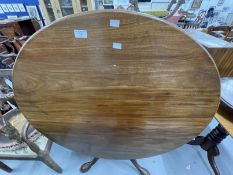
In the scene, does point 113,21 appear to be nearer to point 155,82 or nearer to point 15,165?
point 155,82

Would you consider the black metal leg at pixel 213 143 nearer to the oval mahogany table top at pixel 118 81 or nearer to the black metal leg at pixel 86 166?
the oval mahogany table top at pixel 118 81

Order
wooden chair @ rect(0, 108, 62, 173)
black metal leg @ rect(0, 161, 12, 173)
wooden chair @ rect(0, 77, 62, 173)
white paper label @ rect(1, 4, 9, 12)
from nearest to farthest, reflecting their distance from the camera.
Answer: wooden chair @ rect(0, 77, 62, 173), wooden chair @ rect(0, 108, 62, 173), black metal leg @ rect(0, 161, 12, 173), white paper label @ rect(1, 4, 9, 12)

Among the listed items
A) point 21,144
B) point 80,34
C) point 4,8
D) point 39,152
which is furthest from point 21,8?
point 80,34

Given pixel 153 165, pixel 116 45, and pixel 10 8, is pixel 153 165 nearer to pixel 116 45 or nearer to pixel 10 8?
pixel 116 45

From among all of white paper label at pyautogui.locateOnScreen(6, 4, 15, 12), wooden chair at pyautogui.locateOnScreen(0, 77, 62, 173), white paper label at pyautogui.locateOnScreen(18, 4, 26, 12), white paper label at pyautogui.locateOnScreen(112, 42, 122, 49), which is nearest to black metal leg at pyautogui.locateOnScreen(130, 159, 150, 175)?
wooden chair at pyautogui.locateOnScreen(0, 77, 62, 173)

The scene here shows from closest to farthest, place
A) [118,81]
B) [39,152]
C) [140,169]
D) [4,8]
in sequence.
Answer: [118,81] < [39,152] < [140,169] < [4,8]

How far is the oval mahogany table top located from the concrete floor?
627mm

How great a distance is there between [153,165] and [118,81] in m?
1.02

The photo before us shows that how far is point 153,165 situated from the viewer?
1269 mm

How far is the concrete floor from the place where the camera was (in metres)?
1.23

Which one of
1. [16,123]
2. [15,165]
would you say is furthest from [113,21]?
[15,165]

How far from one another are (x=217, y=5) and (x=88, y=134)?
4.75m

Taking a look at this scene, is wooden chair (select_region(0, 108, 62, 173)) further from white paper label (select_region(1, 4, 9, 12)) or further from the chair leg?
white paper label (select_region(1, 4, 9, 12))

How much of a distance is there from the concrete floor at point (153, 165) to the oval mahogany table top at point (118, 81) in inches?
24.7
